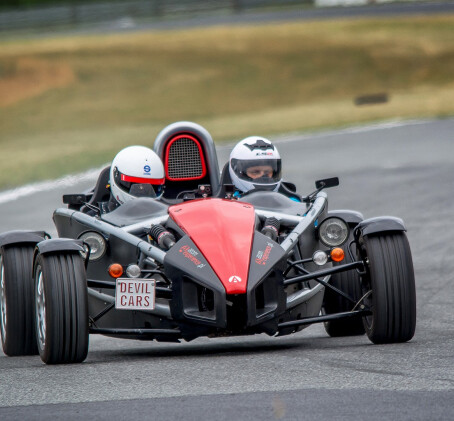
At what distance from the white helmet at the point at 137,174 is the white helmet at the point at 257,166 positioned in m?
0.65

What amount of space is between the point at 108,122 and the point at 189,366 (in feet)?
99.1

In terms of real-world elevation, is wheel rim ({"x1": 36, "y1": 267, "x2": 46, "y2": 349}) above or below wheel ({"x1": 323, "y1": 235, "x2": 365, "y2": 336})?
above

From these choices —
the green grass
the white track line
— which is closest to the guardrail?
the green grass

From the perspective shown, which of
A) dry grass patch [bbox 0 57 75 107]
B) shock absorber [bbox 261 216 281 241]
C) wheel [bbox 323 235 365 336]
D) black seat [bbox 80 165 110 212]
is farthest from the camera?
dry grass patch [bbox 0 57 75 107]

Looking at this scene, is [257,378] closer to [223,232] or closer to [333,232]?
[223,232]

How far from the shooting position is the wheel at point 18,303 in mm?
9086

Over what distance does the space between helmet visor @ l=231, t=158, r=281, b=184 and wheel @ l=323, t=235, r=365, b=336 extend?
0.82 m

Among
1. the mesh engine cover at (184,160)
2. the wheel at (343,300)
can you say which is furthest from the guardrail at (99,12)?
the wheel at (343,300)

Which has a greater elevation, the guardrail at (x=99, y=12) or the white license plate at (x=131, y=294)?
the guardrail at (x=99, y=12)

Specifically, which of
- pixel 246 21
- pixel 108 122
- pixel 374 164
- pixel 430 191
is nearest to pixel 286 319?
pixel 430 191

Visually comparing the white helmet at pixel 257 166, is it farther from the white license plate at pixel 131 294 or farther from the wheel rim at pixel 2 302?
the white license plate at pixel 131 294

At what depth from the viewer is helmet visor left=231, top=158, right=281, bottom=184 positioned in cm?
999

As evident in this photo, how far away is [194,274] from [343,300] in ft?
7.81

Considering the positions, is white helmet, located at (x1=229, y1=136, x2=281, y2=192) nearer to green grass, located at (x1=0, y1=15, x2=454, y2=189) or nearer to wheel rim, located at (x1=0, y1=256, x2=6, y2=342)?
wheel rim, located at (x1=0, y1=256, x2=6, y2=342)
